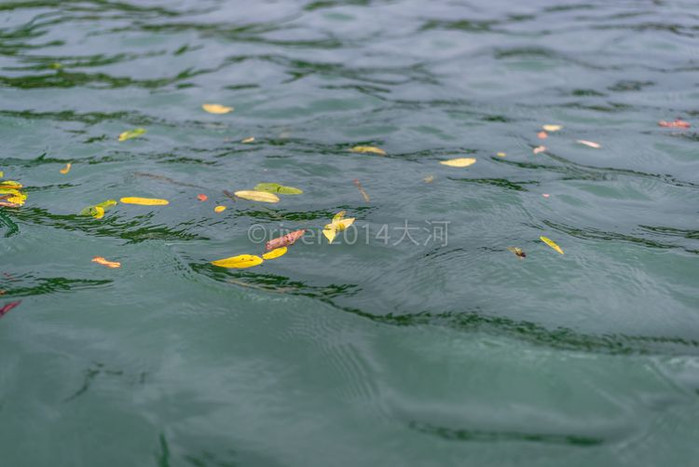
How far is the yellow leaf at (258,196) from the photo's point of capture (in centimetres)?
220

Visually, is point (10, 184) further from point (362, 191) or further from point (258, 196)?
point (362, 191)

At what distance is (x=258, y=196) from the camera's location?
2221 millimetres

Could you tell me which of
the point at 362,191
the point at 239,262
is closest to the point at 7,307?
the point at 239,262

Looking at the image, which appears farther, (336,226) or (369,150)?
(369,150)

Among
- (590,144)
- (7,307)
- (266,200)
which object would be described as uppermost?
(590,144)

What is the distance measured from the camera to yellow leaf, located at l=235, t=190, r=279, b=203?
2.20 m

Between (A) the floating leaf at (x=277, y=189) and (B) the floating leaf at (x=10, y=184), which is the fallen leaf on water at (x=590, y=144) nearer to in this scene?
(A) the floating leaf at (x=277, y=189)

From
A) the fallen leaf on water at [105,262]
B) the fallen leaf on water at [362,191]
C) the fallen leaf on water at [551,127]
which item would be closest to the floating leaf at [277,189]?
the fallen leaf on water at [362,191]

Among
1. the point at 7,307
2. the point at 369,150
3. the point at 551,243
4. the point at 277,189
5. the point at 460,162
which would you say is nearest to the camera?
the point at 7,307

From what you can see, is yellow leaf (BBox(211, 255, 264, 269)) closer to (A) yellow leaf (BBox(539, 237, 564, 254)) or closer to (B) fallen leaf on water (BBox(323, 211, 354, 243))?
(B) fallen leaf on water (BBox(323, 211, 354, 243))

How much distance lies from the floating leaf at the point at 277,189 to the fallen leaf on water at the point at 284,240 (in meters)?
0.32

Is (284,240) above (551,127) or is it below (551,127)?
below

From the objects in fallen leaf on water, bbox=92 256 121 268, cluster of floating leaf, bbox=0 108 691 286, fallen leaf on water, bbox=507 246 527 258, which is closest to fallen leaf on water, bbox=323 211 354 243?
cluster of floating leaf, bbox=0 108 691 286

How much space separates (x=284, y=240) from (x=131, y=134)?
50.1 inches
